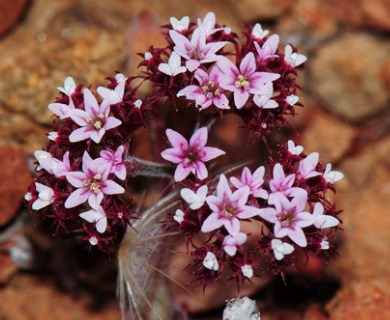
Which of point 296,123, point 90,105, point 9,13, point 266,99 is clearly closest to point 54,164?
point 90,105

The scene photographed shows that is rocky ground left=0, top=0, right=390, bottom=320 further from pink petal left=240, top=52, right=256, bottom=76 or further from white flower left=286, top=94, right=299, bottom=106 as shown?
white flower left=286, top=94, right=299, bottom=106

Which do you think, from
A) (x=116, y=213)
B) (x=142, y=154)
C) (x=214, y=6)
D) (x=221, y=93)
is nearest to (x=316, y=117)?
(x=214, y=6)

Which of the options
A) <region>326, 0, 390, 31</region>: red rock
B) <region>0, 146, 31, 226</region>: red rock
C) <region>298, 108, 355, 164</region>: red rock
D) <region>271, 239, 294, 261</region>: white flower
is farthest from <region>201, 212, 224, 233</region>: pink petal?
<region>326, 0, 390, 31</region>: red rock

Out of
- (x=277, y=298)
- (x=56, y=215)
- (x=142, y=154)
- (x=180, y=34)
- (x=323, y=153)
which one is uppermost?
(x=180, y=34)

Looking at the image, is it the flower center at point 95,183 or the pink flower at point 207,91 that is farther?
the pink flower at point 207,91

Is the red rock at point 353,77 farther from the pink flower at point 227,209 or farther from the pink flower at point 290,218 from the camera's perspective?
the pink flower at point 227,209

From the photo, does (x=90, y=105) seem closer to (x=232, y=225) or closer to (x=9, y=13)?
(x=232, y=225)

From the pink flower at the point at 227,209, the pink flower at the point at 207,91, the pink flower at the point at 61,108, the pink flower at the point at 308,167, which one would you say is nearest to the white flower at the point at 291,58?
the pink flower at the point at 207,91

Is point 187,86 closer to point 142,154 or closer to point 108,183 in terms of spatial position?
point 108,183
